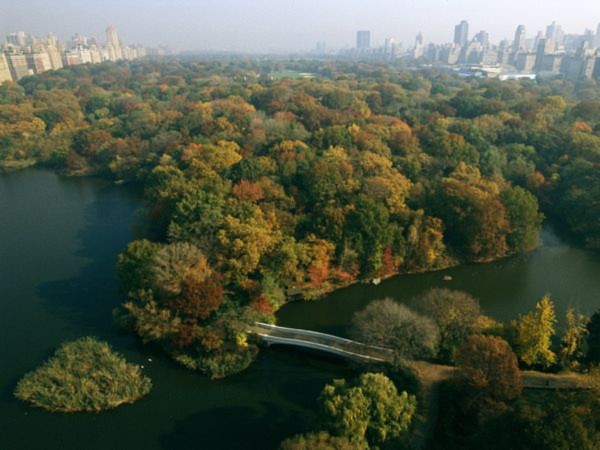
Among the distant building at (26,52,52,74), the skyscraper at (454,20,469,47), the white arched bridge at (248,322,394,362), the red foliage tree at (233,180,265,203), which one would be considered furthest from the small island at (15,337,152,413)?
the skyscraper at (454,20,469,47)

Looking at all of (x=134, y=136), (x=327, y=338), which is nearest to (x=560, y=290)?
(x=327, y=338)

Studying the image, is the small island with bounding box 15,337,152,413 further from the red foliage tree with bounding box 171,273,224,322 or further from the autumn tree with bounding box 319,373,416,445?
the autumn tree with bounding box 319,373,416,445

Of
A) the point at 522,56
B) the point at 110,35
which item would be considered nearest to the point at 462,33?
the point at 522,56

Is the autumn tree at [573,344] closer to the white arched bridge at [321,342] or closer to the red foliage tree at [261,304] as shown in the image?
the white arched bridge at [321,342]

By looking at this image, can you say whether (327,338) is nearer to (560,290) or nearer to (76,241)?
(560,290)

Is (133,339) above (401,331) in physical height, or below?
below

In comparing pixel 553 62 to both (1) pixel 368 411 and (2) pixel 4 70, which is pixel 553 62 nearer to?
(1) pixel 368 411

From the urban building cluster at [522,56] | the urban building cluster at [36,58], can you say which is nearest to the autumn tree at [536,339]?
the urban building cluster at [522,56]
